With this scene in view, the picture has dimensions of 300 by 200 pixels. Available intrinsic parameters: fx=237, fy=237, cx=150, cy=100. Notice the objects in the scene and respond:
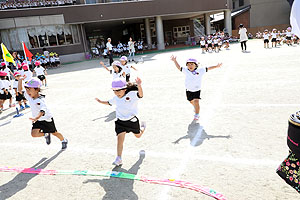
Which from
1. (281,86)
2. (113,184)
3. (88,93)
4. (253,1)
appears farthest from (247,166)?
(253,1)

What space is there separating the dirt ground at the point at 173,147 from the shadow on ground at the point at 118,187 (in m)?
0.01

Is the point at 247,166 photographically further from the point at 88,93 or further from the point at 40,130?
the point at 88,93

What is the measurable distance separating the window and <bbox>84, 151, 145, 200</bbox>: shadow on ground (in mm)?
37850

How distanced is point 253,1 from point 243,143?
39866 mm

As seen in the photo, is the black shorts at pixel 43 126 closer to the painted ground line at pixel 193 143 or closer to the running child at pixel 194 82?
the painted ground line at pixel 193 143

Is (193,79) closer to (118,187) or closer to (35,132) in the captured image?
(118,187)

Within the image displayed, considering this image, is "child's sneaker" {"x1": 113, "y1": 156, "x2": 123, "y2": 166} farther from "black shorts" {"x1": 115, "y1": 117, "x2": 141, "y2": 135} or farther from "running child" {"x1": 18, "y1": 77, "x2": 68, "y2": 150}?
"running child" {"x1": 18, "y1": 77, "x2": 68, "y2": 150}

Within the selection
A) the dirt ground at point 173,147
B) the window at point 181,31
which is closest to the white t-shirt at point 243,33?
the dirt ground at point 173,147

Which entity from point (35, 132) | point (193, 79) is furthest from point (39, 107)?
point (193, 79)

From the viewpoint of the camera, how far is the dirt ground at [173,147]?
3.34 meters

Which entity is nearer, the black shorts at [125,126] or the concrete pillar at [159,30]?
the black shorts at [125,126]

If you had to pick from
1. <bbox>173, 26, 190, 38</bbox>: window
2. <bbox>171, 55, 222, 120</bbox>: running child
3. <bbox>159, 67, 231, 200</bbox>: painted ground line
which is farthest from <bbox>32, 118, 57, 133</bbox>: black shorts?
<bbox>173, 26, 190, 38</bbox>: window

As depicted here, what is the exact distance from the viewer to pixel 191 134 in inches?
200

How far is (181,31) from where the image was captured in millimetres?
39594
